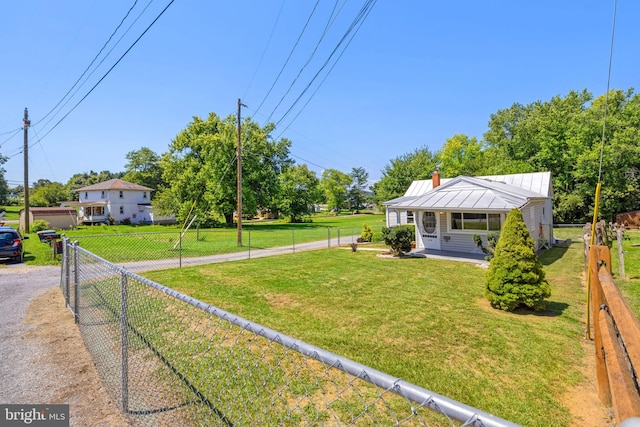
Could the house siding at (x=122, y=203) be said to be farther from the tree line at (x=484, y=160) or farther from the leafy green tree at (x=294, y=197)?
the leafy green tree at (x=294, y=197)

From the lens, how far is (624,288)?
27.5 feet

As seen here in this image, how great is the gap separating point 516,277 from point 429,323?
2.32m

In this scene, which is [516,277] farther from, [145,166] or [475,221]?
[145,166]

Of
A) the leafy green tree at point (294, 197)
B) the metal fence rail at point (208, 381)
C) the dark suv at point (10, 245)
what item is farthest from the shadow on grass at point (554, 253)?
the leafy green tree at point (294, 197)

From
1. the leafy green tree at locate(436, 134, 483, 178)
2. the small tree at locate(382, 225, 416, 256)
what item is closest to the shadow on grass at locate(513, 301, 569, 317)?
the small tree at locate(382, 225, 416, 256)

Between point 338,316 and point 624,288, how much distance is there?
7.61 meters

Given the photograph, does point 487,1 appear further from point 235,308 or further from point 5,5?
point 5,5

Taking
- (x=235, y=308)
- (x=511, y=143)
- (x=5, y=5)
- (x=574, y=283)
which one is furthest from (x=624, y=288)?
(x=511, y=143)

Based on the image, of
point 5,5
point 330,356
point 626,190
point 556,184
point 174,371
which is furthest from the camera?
point 556,184

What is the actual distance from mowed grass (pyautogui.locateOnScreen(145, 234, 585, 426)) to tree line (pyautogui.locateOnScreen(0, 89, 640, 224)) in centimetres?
1973

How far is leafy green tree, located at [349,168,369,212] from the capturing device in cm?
8088

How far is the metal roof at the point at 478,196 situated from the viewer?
13650 millimetres

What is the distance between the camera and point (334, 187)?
74062mm

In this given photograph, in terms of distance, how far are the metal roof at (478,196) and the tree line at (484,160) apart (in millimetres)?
14423
